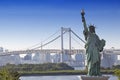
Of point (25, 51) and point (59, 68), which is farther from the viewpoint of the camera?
point (25, 51)

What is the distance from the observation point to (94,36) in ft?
42.7

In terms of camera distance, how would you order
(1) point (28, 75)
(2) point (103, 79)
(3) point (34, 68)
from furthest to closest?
(3) point (34, 68)
(1) point (28, 75)
(2) point (103, 79)

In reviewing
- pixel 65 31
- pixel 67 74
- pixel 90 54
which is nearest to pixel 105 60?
pixel 65 31

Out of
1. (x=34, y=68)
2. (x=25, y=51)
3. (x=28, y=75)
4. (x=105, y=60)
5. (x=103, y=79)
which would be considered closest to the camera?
(x=103, y=79)

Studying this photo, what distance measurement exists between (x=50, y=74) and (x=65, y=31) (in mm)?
14954

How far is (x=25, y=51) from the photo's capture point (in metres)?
51.1

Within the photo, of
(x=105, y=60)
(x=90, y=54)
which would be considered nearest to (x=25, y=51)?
(x=105, y=60)

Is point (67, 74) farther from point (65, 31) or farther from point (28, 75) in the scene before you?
point (65, 31)

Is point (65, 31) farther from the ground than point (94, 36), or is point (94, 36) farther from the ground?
point (65, 31)

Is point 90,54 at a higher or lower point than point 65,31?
lower

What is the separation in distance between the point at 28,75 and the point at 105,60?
732 inches

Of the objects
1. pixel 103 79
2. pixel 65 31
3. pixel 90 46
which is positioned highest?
pixel 65 31

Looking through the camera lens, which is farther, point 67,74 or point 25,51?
point 25,51

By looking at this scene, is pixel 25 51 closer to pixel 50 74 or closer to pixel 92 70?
pixel 50 74
